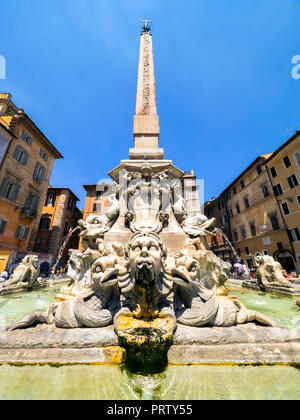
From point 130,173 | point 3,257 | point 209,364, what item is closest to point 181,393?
point 209,364

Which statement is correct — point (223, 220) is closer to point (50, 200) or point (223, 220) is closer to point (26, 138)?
point (50, 200)

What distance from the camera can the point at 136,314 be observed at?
7.20 feet

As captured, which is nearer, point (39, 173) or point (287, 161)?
point (287, 161)

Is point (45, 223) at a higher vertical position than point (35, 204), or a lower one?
lower

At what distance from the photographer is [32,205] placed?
65.1 feet

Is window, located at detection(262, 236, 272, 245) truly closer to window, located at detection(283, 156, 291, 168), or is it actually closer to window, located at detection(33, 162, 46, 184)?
window, located at detection(283, 156, 291, 168)

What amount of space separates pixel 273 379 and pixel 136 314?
143 cm

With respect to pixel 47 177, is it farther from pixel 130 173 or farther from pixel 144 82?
pixel 130 173

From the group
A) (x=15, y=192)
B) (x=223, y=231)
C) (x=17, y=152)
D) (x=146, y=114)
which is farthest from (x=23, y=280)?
(x=223, y=231)

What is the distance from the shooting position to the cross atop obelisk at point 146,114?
552 cm

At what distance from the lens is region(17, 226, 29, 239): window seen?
1775 cm

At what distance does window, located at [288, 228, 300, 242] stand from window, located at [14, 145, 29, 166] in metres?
29.1

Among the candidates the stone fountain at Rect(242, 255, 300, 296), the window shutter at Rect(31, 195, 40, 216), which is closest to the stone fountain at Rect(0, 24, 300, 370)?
the stone fountain at Rect(242, 255, 300, 296)

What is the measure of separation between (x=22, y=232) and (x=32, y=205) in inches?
127
